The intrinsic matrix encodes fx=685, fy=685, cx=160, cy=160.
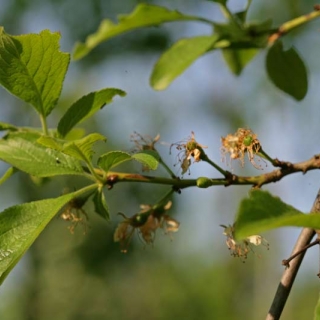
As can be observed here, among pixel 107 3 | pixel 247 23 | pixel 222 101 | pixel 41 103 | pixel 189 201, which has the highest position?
pixel 107 3

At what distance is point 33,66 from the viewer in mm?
924

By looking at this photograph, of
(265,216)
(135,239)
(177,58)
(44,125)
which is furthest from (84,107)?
(135,239)

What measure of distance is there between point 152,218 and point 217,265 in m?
9.59

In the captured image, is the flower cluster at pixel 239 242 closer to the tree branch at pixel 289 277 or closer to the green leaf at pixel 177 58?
the tree branch at pixel 289 277

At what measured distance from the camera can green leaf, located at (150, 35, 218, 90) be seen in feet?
3.31

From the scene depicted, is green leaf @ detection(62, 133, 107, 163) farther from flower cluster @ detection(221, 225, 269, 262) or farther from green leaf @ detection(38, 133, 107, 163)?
flower cluster @ detection(221, 225, 269, 262)

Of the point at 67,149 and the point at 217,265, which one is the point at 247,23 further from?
the point at 217,265

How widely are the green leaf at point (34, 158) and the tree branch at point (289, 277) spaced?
30 centimetres

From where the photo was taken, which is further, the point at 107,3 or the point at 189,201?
the point at 189,201

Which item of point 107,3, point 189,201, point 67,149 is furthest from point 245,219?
point 189,201

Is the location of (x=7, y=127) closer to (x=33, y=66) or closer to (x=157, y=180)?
(x=33, y=66)

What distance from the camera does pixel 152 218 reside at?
3.67 ft

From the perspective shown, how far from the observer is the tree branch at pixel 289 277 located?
780 mm

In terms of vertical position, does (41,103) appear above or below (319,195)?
above
